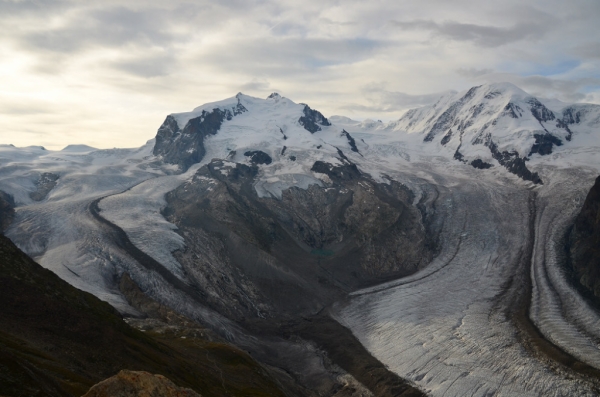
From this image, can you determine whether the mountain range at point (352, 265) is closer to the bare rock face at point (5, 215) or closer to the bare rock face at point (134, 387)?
the bare rock face at point (5, 215)

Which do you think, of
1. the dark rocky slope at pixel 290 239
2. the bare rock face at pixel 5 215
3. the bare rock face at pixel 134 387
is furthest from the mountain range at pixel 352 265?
the bare rock face at pixel 134 387

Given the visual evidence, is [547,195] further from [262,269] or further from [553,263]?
[262,269]

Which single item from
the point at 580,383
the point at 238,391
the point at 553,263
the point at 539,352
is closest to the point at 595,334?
the point at 539,352

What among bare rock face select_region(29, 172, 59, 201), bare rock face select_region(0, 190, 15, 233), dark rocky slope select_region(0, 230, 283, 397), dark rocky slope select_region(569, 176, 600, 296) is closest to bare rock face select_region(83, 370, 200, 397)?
dark rocky slope select_region(0, 230, 283, 397)

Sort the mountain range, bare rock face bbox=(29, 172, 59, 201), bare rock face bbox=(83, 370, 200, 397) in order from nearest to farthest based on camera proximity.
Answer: bare rock face bbox=(83, 370, 200, 397) < the mountain range < bare rock face bbox=(29, 172, 59, 201)

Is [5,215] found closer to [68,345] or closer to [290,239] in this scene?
[290,239]

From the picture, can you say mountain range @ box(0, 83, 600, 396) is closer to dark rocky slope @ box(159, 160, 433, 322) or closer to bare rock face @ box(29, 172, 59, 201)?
dark rocky slope @ box(159, 160, 433, 322)

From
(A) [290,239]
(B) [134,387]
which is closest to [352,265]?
(A) [290,239]
